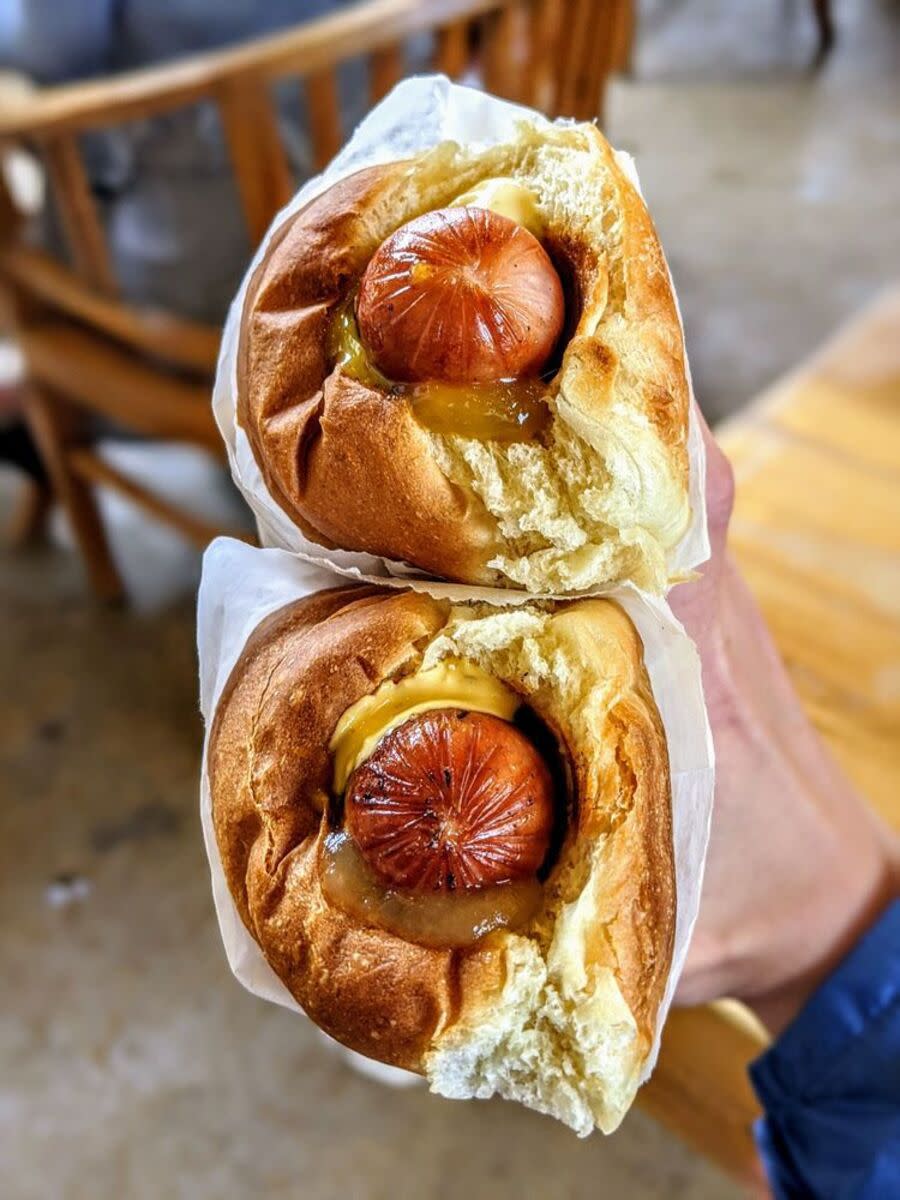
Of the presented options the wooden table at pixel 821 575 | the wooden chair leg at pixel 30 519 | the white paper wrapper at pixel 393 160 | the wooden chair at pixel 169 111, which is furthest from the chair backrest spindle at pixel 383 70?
the wooden chair leg at pixel 30 519

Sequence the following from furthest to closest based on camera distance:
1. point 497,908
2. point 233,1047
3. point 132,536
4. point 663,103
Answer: point 663,103 → point 132,536 → point 233,1047 → point 497,908

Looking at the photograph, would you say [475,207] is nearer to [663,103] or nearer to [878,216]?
[878,216]

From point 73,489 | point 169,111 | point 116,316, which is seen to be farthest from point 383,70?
point 73,489

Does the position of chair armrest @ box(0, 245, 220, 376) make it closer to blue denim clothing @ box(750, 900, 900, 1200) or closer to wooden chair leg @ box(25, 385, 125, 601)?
wooden chair leg @ box(25, 385, 125, 601)

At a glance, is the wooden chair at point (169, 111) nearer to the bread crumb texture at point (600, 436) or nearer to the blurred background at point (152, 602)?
the blurred background at point (152, 602)

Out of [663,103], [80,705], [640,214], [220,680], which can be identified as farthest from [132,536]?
[663,103]

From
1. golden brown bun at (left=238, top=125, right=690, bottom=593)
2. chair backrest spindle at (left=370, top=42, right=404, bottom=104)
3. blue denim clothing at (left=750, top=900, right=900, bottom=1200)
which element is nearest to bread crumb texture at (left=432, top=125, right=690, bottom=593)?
golden brown bun at (left=238, top=125, right=690, bottom=593)

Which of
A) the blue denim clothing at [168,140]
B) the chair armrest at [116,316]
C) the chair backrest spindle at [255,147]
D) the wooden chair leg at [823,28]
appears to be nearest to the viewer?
the chair backrest spindle at [255,147]
